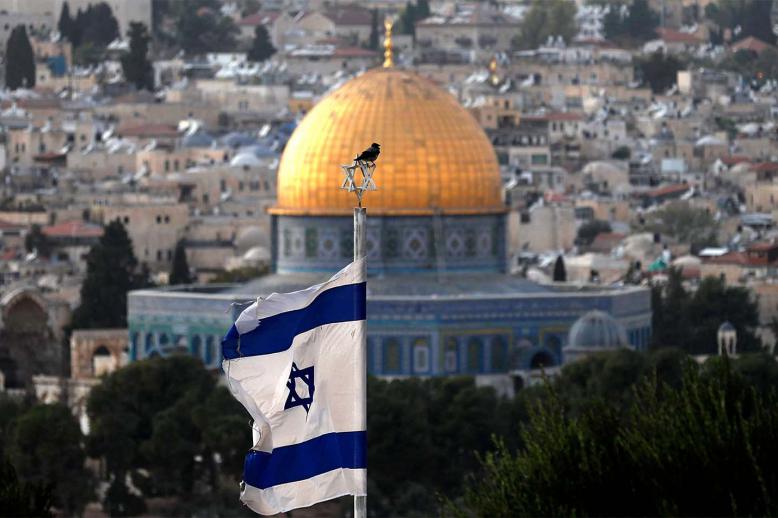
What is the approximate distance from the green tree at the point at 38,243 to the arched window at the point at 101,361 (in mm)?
26522

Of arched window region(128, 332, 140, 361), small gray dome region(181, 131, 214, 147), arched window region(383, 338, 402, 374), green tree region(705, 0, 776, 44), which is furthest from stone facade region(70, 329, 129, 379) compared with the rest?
green tree region(705, 0, 776, 44)

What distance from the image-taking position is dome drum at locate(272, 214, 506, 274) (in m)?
68.9

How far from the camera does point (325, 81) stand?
156625 millimetres

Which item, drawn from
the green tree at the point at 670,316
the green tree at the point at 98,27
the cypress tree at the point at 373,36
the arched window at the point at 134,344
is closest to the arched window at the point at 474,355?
the arched window at the point at 134,344

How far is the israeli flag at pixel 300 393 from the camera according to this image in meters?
29.0

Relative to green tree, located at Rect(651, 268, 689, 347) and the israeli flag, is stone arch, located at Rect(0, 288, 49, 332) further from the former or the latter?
the israeli flag

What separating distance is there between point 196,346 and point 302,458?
40.9 m

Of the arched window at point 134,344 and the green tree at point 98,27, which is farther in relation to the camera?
the green tree at point 98,27

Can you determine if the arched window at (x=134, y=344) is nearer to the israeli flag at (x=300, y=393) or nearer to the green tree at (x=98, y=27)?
the israeli flag at (x=300, y=393)

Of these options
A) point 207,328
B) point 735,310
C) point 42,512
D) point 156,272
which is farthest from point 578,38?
point 42,512

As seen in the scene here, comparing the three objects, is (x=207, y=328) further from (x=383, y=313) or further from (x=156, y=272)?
(x=156, y=272)

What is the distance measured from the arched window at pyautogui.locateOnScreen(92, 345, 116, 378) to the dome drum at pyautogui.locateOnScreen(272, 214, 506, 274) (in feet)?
15.5

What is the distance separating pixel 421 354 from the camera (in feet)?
224

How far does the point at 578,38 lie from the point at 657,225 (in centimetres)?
6647
